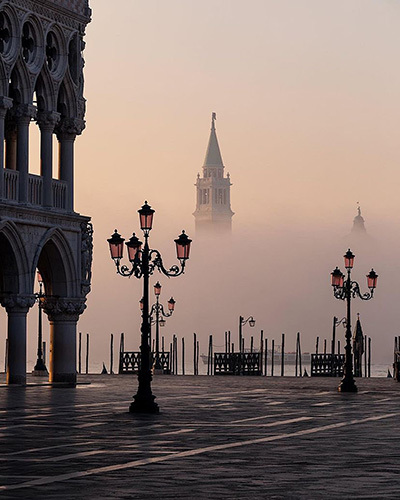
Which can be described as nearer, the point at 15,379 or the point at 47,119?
the point at 15,379

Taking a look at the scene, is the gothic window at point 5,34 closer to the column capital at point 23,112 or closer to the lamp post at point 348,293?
the column capital at point 23,112

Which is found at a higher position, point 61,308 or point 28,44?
point 28,44

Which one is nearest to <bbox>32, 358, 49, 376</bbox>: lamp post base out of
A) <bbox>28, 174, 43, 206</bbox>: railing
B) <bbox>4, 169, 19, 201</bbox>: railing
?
<bbox>28, 174, 43, 206</bbox>: railing

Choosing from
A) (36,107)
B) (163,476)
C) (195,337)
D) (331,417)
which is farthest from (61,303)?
(195,337)

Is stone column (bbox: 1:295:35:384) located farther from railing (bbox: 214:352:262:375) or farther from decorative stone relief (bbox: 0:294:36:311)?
railing (bbox: 214:352:262:375)

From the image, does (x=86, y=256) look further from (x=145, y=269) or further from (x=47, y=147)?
(x=145, y=269)

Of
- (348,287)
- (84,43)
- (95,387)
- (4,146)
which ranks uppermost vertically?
(84,43)

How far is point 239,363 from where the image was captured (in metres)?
65.0

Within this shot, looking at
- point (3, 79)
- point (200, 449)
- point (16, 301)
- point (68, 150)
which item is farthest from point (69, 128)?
point (200, 449)

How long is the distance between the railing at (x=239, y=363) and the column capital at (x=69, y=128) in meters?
21.5

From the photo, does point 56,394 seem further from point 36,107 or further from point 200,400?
point 36,107

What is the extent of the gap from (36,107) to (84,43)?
3.93 m

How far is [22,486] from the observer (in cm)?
1425

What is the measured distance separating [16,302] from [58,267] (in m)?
2.75
